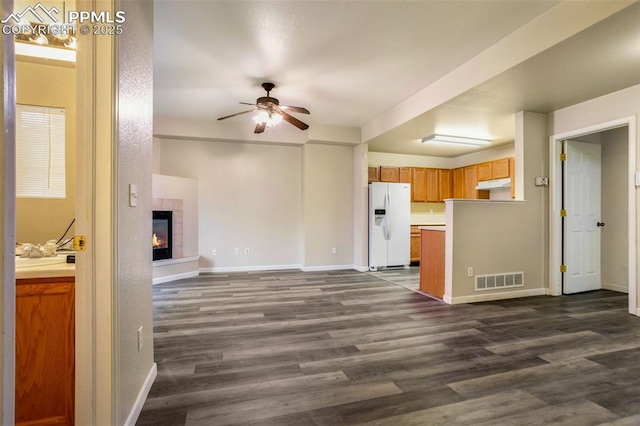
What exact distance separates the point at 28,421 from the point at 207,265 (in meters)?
4.33

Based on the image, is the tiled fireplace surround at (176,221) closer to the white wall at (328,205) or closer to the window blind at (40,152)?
the white wall at (328,205)

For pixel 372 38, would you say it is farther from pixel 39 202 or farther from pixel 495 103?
pixel 39 202

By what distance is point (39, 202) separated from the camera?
82.9 inches

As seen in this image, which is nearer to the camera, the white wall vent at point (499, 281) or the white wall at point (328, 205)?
the white wall vent at point (499, 281)

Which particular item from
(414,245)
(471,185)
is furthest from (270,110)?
(471,185)

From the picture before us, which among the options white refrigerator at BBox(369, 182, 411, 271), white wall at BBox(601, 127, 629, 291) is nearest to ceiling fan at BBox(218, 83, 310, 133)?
white refrigerator at BBox(369, 182, 411, 271)

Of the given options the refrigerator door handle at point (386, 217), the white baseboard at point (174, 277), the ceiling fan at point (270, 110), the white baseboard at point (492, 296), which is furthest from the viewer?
the refrigerator door handle at point (386, 217)

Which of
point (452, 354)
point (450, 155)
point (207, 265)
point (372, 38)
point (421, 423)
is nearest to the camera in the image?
point (421, 423)

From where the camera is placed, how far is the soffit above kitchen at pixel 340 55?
8.01ft

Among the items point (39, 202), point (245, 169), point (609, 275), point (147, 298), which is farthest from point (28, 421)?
point (609, 275)

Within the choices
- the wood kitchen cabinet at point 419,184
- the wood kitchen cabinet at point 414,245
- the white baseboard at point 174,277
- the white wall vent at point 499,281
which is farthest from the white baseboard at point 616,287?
the white baseboard at point 174,277

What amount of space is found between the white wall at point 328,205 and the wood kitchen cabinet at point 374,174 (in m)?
0.64

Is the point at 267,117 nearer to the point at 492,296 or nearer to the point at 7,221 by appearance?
the point at 7,221

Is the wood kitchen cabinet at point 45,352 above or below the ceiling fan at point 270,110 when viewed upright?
below
